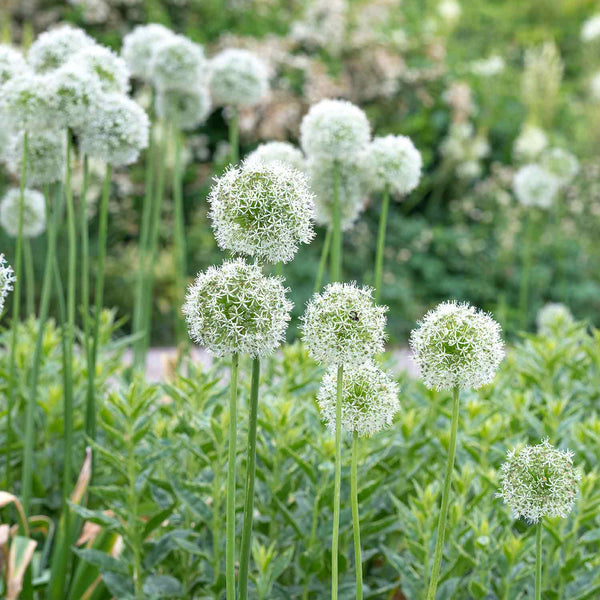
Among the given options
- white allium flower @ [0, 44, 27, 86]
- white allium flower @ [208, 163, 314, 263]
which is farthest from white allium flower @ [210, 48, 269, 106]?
white allium flower @ [208, 163, 314, 263]

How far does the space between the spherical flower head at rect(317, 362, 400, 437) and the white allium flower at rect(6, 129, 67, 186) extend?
133 centimetres

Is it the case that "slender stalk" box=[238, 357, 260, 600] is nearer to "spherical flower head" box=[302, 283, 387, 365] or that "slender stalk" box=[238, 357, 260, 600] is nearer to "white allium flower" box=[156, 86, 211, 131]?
"spherical flower head" box=[302, 283, 387, 365]

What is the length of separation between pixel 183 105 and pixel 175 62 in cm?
55

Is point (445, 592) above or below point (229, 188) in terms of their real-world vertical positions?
below

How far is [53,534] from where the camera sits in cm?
264

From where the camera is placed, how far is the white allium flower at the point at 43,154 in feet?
8.04

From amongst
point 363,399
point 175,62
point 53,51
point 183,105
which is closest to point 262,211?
point 363,399

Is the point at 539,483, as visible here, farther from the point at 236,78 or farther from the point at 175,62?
the point at 236,78

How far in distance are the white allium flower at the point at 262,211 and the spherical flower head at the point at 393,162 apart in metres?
1.17

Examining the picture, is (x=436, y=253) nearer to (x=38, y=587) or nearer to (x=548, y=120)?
(x=548, y=120)

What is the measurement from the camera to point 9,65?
92.9 inches

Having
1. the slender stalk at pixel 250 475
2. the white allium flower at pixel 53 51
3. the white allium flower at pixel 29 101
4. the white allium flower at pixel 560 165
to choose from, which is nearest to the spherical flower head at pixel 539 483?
the slender stalk at pixel 250 475

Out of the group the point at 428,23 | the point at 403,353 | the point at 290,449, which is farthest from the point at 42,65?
the point at 428,23

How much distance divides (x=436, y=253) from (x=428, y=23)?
3.34 m
